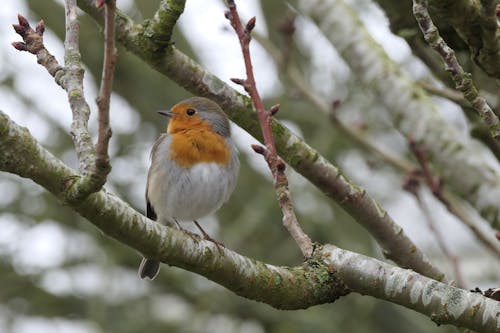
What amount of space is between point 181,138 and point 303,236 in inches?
81.3

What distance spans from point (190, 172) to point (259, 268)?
73.1 inches

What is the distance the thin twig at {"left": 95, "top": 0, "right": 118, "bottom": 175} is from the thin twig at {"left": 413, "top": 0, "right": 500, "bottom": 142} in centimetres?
116

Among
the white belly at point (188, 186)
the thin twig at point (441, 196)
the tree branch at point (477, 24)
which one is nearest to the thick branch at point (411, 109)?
the thin twig at point (441, 196)

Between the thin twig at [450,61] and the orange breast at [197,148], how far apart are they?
7.33 feet

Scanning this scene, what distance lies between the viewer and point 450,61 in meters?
2.81

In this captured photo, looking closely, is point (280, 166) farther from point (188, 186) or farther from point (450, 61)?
point (188, 186)

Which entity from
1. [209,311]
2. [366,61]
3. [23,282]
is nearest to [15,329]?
[23,282]

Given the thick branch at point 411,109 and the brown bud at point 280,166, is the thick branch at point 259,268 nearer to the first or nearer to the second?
the brown bud at point 280,166

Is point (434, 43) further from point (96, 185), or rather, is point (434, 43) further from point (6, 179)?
point (6, 179)

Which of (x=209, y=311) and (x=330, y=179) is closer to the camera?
(x=330, y=179)

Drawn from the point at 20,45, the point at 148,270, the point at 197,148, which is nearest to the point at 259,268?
the point at 20,45

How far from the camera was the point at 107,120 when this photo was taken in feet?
7.34

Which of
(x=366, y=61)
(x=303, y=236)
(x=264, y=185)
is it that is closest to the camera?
(x=303, y=236)

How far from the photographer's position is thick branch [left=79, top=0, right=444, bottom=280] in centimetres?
372
